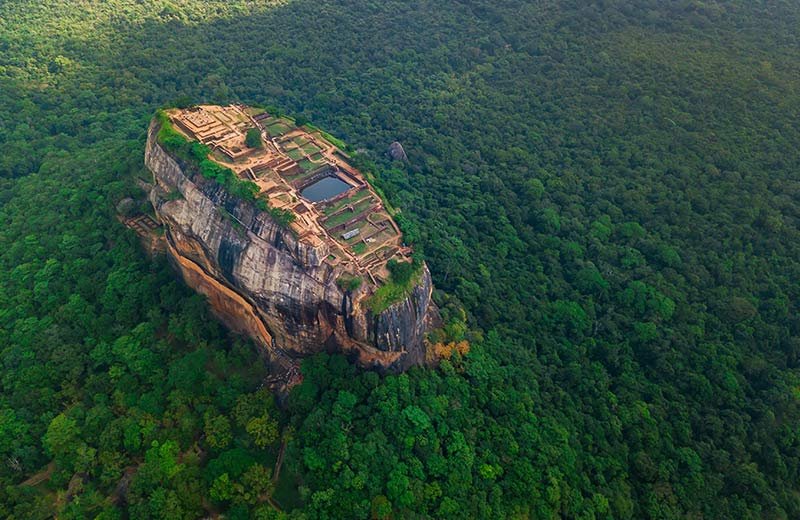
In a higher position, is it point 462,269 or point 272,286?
point 272,286

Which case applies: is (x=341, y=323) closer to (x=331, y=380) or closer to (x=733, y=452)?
(x=331, y=380)

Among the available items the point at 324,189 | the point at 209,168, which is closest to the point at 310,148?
the point at 324,189

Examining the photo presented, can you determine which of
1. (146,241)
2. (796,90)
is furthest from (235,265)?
(796,90)

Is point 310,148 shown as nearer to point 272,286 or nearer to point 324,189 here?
point 324,189

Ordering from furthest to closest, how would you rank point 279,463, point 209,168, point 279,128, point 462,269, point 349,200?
point 462,269 → point 279,128 → point 349,200 → point 209,168 → point 279,463

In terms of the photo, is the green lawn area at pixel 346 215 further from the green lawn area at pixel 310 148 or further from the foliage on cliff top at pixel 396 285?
the green lawn area at pixel 310 148

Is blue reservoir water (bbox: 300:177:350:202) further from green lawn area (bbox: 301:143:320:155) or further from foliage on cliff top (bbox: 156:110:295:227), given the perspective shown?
foliage on cliff top (bbox: 156:110:295:227)
